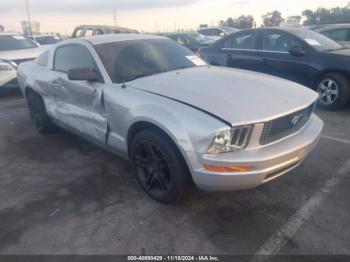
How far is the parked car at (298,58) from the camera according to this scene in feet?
17.8

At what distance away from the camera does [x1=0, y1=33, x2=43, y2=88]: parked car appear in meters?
7.61

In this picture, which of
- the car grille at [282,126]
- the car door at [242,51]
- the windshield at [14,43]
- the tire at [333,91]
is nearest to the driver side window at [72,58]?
the car grille at [282,126]

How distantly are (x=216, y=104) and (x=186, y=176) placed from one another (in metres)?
0.67

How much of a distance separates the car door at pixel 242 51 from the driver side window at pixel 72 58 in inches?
151

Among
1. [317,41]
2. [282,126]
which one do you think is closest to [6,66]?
[317,41]

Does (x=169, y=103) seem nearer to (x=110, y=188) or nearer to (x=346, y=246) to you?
(x=110, y=188)

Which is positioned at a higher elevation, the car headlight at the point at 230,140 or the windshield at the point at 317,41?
the windshield at the point at 317,41

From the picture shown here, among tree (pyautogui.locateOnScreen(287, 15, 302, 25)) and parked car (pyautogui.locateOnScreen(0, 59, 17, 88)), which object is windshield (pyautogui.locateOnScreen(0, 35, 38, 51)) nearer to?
parked car (pyautogui.locateOnScreen(0, 59, 17, 88))

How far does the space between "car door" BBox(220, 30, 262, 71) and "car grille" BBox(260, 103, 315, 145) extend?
3750 millimetres

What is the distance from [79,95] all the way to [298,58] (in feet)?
13.9

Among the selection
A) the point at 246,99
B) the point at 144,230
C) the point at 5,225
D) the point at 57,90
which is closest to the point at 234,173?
the point at 246,99

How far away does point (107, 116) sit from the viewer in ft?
10.6

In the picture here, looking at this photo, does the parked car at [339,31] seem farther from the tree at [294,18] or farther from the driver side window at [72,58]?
the tree at [294,18]

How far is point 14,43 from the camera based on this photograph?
9438mm
